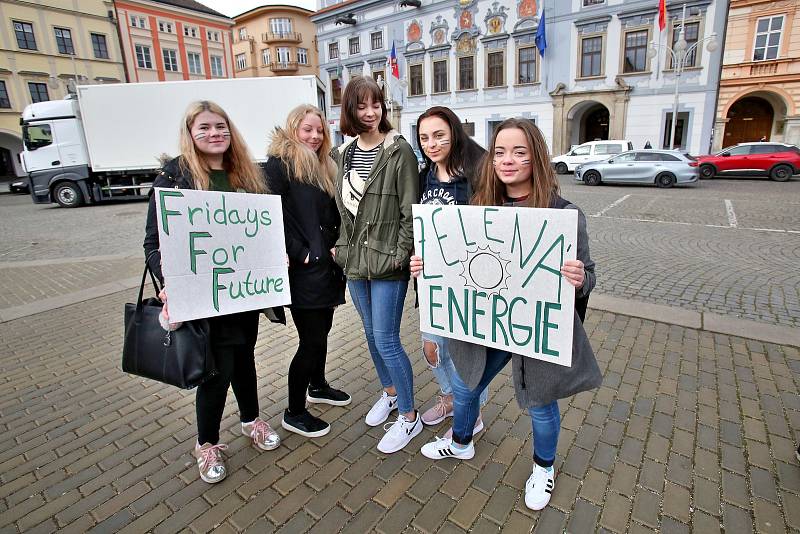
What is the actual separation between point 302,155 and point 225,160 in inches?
16.3

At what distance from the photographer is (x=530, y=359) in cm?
211

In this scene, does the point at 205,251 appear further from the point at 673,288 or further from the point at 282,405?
the point at 673,288

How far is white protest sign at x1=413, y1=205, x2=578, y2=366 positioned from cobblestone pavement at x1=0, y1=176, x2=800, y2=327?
3729 mm

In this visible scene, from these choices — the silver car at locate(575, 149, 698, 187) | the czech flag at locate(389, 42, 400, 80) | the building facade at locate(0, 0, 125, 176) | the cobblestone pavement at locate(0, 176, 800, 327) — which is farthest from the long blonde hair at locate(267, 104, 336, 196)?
the building facade at locate(0, 0, 125, 176)

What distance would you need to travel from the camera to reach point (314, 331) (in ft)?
8.91

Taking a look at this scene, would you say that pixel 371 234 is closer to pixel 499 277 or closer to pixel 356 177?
pixel 356 177

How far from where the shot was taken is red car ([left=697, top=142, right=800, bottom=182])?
1695 cm

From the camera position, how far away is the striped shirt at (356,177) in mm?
2479

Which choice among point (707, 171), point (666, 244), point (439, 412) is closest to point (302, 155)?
point (439, 412)

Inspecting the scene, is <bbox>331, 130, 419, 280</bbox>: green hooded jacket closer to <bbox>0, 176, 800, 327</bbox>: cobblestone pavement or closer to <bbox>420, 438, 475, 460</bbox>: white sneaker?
<bbox>420, 438, 475, 460</bbox>: white sneaker

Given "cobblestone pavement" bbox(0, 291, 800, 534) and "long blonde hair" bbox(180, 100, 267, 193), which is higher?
"long blonde hair" bbox(180, 100, 267, 193)

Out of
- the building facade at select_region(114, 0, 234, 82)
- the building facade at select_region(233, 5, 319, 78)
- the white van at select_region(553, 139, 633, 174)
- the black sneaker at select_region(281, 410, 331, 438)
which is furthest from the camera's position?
the building facade at select_region(233, 5, 319, 78)

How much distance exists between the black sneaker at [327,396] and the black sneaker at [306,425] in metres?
0.29

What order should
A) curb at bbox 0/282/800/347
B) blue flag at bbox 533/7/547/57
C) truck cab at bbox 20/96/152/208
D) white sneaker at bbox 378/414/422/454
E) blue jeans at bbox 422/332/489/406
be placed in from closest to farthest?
blue jeans at bbox 422/332/489/406, white sneaker at bbox 378/414/422/454, curb at bbox 0/282/800/347, truck cab at bbox 20/96/152/208, blue flag at bbox 533/7/547/57
